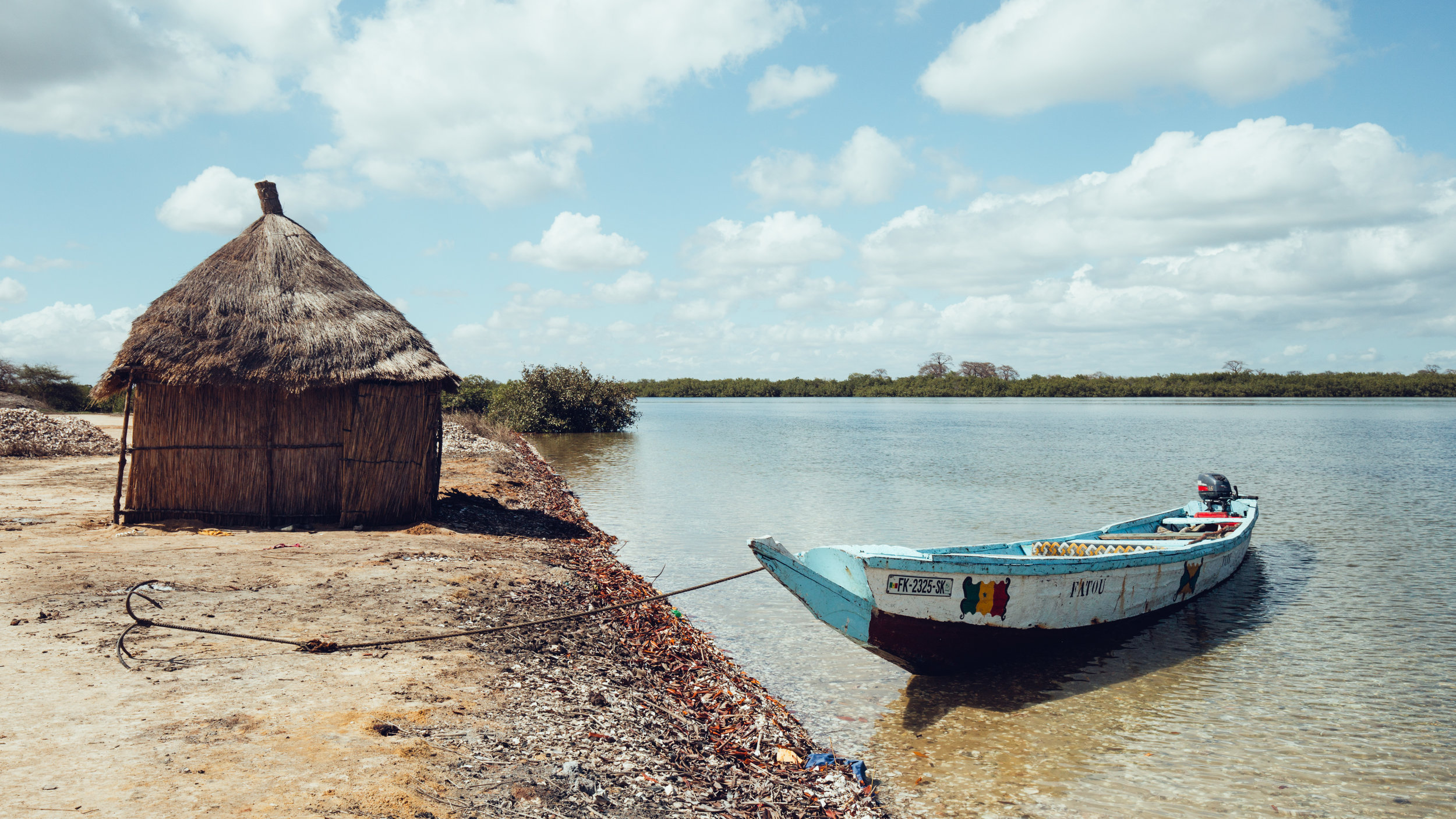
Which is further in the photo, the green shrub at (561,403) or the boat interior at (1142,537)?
the green shrub at (561,403)

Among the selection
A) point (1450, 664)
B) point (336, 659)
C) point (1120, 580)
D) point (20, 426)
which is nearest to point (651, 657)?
point (336, 659)

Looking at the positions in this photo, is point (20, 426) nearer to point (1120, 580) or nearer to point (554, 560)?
point (554, 560)

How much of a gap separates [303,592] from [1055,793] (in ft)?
23.1

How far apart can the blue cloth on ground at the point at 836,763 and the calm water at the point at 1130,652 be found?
26cm

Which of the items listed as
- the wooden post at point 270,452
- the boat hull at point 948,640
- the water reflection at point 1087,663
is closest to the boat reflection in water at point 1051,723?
the water reflection at point 1087,663

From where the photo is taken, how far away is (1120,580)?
8.70m

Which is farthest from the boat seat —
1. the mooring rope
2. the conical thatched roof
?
the conical thatched roof

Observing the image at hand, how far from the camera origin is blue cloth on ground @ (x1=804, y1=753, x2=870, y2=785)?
5.42 m

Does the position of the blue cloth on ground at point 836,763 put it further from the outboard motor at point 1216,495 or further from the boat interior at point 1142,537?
the outboard motor at point 1216,495

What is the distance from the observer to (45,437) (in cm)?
2002

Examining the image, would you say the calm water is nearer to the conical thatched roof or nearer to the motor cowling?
the motor cowling

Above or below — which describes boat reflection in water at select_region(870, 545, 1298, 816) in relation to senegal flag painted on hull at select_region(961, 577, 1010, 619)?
below

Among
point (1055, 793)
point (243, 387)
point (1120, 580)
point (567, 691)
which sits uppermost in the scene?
point (243, 387)

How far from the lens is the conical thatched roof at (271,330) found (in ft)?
36.6
